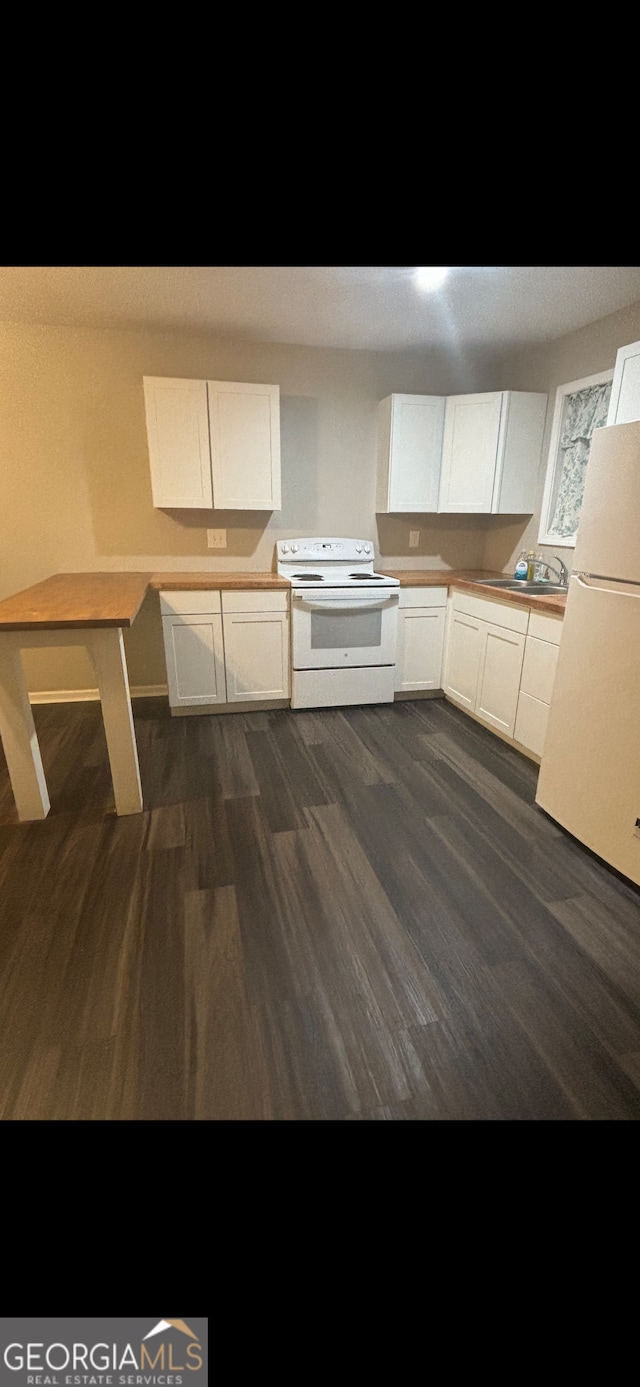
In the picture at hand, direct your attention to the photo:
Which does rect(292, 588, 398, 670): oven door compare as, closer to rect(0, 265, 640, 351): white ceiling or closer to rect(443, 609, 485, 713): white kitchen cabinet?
rect(443, 609, 485, 713): white kitchen cabinet

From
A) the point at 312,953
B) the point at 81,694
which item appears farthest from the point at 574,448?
the point at 81,694

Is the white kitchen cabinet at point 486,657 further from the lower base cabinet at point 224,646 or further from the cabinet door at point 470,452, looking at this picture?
the lower base cabinet at point 224,646

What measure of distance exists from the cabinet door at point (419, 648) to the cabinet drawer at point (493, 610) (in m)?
0.19

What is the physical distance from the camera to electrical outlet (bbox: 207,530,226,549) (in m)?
3.48

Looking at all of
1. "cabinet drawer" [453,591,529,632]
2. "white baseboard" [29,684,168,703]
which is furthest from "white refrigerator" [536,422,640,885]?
"white baseboard" [29,684,168,703]

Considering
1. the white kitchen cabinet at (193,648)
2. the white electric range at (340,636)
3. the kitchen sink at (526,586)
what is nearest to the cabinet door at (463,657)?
the kitchen sink at (526,586)

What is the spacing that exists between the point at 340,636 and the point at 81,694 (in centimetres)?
180

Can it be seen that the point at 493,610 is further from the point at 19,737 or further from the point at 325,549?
the point at 19,737

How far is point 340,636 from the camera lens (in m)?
3.24

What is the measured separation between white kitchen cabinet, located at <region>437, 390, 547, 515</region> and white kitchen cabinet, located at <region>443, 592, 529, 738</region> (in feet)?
2.21

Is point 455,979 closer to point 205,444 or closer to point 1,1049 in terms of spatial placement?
point 1,1049
